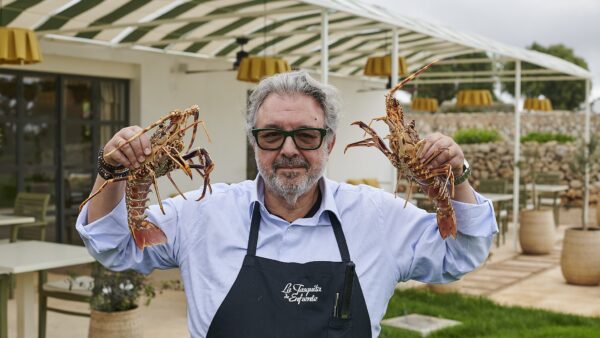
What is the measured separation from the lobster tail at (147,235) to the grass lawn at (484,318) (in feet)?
13.2

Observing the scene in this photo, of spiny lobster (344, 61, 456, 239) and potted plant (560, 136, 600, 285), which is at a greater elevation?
spiny lobster (344, 61, 456, 239)

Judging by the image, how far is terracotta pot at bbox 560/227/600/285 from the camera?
839cm

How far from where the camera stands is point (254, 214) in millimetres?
2148

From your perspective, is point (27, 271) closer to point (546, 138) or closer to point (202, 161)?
point (202, 161)

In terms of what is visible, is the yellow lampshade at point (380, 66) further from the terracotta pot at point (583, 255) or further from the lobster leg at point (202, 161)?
the lobster leg at point (202, 161)

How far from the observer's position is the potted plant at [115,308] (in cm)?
444

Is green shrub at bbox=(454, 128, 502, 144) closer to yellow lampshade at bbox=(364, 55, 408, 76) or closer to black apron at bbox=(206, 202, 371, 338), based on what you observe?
yellow lampshade at bbox=(364, 55, 408, 76)

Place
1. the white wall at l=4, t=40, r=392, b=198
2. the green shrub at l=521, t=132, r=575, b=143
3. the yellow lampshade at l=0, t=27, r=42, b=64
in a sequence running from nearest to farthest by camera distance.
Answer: the yellow lampshade at l=0, t=27, r=42, b=64
the white wall at l=4, t=40, r=392, b=198
the green shrub at l=521, t=132, r=575, b=143

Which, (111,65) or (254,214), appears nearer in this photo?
(254,214)

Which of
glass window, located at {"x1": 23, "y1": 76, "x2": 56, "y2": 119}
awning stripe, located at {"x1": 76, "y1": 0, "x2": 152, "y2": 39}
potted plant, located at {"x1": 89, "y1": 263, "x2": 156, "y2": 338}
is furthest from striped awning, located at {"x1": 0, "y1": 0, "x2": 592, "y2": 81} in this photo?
potted plant, located at {"x1": 89, "y1": 263, "x2": 156, "y2": 338}

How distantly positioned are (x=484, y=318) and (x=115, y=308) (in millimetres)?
3516

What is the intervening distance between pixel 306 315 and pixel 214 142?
9660mm

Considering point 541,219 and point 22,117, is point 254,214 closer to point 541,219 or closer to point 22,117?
point 22,117

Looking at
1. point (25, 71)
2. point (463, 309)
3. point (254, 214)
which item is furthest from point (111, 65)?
point (254, 214)
